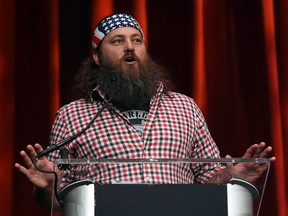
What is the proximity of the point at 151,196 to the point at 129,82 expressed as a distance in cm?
87

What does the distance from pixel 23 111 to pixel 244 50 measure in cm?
76

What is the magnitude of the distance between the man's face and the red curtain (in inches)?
13.9

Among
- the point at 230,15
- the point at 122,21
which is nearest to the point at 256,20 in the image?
the point at 230,15

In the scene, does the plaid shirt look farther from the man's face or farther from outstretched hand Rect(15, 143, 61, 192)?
outstretched hand Rect(15, 143, 61, 192)

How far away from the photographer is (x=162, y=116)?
2.01 m

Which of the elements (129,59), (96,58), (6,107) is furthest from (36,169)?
(6,107)

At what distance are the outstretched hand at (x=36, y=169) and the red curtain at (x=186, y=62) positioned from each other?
34.2 inches

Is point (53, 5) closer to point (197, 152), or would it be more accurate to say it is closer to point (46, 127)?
point (46, 127)

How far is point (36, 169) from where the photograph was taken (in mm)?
1558

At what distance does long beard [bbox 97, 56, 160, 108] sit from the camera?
207 centimetres

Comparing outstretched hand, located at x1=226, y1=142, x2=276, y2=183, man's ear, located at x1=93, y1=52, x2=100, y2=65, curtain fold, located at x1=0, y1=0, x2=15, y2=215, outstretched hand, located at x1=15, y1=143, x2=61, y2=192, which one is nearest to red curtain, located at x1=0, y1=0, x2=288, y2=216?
curtain fold, located at x1=0, y1=0, x2=15, y2=215

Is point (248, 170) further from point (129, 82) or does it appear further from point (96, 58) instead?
point (96, 58)

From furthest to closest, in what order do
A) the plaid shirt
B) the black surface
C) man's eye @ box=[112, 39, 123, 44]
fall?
man's eye @ box=[112, 39, 123, 44]
the plaid shirt
the black surface

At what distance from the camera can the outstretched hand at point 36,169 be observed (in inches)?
59.5
